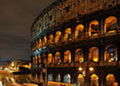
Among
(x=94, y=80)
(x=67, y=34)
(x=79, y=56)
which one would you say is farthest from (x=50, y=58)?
(x=94, y=80)

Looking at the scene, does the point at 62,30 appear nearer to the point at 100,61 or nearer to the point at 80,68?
the point at 80,68

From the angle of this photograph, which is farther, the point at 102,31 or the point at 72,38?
the point at 72,38

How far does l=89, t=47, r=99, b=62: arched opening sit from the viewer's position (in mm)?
26875

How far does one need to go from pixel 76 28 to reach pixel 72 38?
143cm

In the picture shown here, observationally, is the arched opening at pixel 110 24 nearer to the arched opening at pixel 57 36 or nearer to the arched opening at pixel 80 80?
the arched opening at pixel 80 80

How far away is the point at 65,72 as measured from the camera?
31.5 meters

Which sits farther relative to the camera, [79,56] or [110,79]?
[79,56]

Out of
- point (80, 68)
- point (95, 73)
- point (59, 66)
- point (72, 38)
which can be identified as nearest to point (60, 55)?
point (59, 66)

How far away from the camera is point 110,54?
25.4 metres

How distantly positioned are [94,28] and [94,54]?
9.97 feet

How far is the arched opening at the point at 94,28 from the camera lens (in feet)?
90.4

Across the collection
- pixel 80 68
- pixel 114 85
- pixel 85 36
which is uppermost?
pixel 85 36

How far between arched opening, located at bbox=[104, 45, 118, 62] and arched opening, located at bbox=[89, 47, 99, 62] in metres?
1.25

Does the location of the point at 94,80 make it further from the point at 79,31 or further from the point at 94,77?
the point at 79,31
